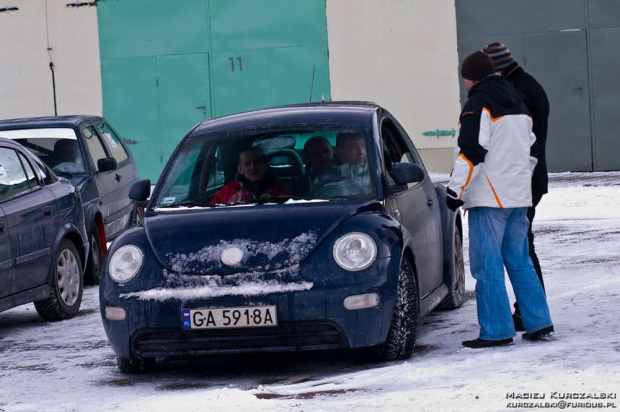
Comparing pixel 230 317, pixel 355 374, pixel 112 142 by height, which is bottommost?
pixel 355 374

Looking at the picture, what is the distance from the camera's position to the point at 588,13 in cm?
2252

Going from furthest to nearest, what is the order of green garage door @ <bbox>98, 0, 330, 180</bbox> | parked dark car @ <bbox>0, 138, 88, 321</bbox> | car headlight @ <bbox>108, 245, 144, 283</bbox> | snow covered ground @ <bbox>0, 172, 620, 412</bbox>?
green garage door @ <bbox>98, 0, 330, 180</bbox> → parked dark car @ <bbox>0, 138, 88, 321</bbox> → car headlight @ <bbox>108, 245, 144, 283</bbox> → snow covered ground @ <bbox>0, 172, 620, 412</bbox>

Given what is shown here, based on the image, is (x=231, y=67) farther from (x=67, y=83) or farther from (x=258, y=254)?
(x=258, y=254)

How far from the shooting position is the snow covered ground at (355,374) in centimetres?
616

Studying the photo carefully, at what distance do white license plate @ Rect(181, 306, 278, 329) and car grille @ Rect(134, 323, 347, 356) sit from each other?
52 millimetres

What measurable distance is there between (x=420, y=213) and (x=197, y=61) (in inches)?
629

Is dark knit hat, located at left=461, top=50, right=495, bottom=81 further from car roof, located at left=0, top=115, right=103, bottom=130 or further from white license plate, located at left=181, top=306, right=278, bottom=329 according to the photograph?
car roof, located at left=0, top=115, right=103, bottom=130

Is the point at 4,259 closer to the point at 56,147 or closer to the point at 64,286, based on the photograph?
the point at 64,286

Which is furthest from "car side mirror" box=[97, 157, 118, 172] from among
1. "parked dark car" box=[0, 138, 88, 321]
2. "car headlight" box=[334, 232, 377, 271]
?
"car headlight" box=[334, 232, 377, 271]

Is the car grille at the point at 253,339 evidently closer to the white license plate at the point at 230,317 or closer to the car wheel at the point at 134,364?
the white license plate at the point at 230,317

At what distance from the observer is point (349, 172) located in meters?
7.82

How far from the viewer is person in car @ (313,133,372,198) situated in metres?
7.71

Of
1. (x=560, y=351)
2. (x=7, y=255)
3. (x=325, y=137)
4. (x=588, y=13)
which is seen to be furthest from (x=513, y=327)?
(x=588, y=13)

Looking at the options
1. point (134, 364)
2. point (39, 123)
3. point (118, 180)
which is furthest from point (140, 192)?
point (118, 180)
